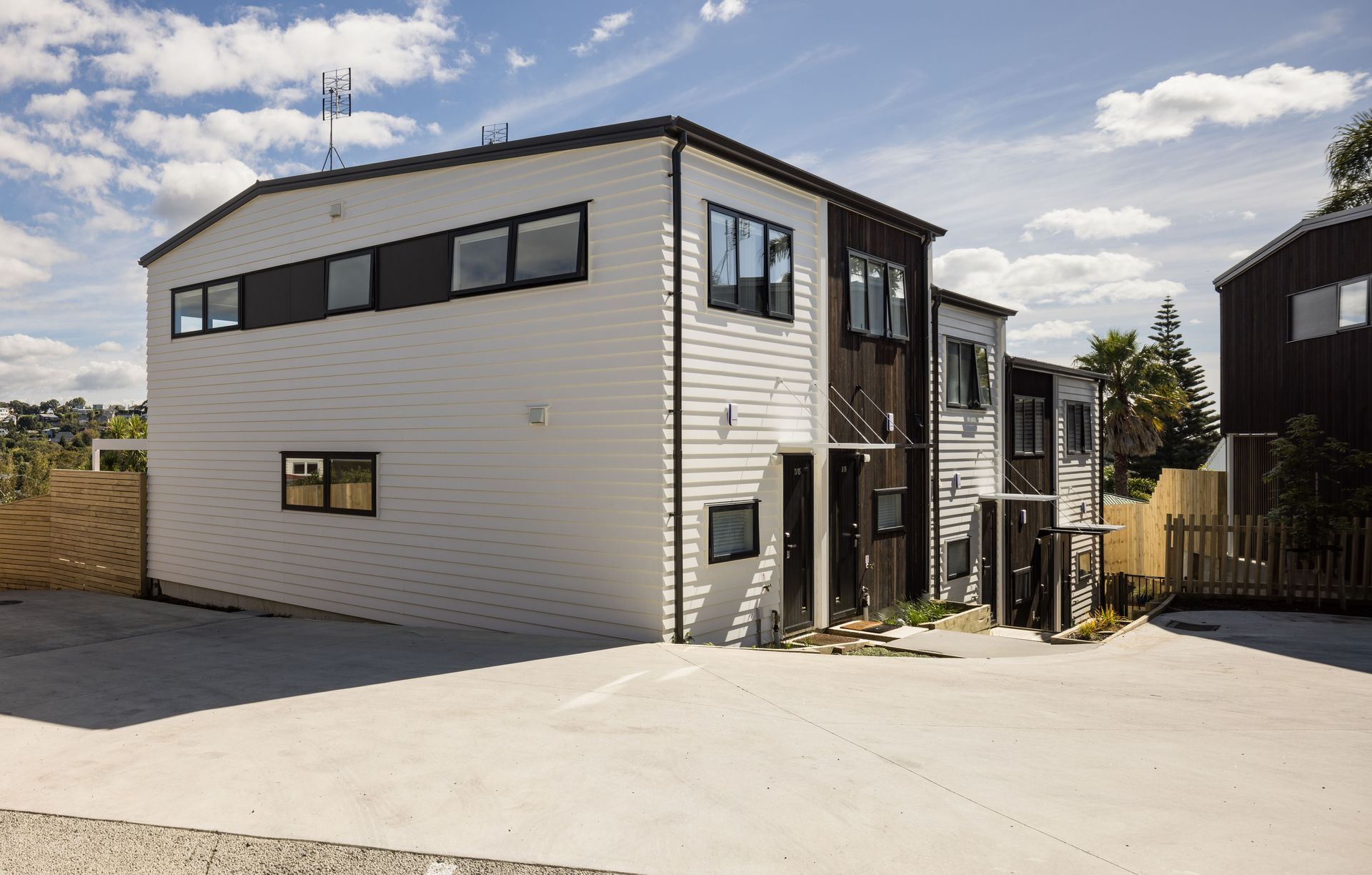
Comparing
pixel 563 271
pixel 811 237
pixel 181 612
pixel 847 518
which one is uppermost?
pixel 811 237

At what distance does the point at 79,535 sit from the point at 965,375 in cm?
1764

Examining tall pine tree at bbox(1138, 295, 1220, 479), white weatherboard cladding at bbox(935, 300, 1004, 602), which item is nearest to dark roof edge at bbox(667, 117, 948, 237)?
white weatherboard cladding at bbox(935, 300, 1004, 602)

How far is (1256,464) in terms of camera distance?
17922 mm

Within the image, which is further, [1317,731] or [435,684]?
[435,684]

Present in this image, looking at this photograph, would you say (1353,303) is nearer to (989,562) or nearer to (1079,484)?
(1079,484)

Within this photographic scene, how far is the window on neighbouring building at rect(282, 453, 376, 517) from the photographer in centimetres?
1141

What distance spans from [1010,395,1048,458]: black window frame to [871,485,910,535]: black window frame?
5456 millimetres

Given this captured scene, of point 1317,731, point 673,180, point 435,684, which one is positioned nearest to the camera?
point 1317,731

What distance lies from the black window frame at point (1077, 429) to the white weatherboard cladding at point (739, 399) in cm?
1111

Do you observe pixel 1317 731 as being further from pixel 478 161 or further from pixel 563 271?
pixel 478 161

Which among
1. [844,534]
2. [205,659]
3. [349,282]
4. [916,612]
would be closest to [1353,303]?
[916,612]

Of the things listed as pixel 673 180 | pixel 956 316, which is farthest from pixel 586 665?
pixel 956 316

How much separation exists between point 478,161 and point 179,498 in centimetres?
918

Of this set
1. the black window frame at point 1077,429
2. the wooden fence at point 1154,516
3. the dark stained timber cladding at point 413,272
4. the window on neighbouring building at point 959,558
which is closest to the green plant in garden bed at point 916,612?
the window on neighbouring building at point 959,558
